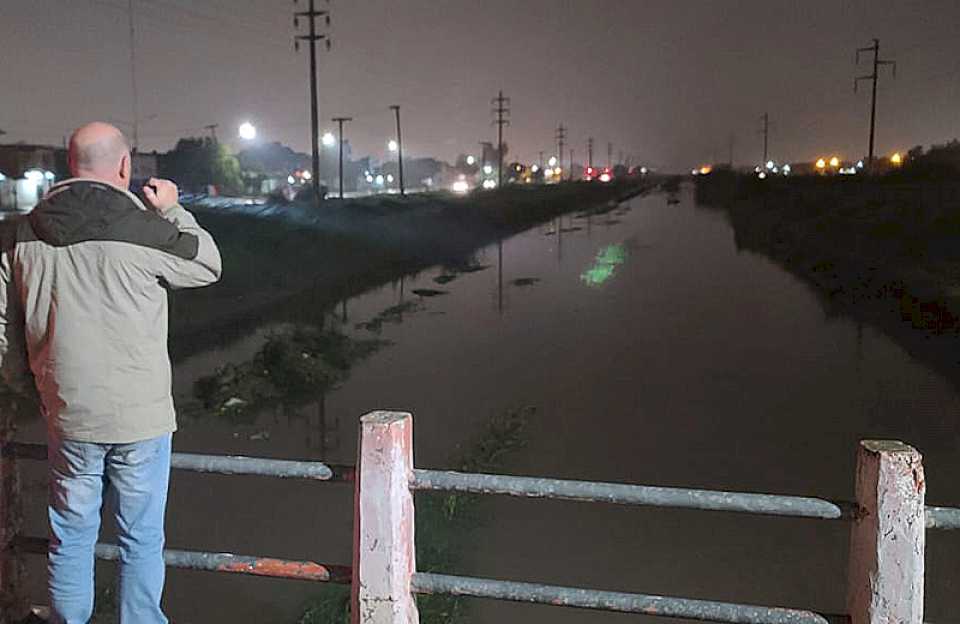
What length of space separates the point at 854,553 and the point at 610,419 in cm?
1267

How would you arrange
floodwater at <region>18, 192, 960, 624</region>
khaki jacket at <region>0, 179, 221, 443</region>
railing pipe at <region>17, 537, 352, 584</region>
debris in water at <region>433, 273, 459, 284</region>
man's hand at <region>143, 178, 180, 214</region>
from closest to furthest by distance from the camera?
khaki jacket at <region>0, 179, 221, 443</region>, man's hand at <region>143, 178, 180, 214</region>, railing pipe at <region>17, 537, 352, 584</region>, floodwater at <region>18, 192, 960, 624</region>, debris in water at <region>433, 273, 459, 284</region>

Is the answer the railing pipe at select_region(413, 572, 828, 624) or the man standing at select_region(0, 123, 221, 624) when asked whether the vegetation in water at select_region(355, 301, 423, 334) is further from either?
the railing pipe at select_region(413, 572, 828, 624)

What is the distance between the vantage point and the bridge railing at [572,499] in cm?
276

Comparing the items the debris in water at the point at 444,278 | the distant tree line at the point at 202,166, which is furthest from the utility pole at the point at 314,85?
the distant tree line at the point at 202,166

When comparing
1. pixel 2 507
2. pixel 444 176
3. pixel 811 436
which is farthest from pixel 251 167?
pixel 2 507

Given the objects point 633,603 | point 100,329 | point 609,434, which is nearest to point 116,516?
point 100,329

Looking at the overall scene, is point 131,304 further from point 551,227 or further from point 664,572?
point 551,227

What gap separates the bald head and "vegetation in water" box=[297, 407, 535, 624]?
3186 mm

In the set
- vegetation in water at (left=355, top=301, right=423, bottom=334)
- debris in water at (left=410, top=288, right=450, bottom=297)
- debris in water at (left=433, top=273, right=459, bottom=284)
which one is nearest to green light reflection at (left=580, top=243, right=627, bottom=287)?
debris in water at (left=433, top=273, right=459, bottom=284)

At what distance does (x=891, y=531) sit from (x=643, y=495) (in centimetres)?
76

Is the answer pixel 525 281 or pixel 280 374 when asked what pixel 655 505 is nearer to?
pixel 280 374

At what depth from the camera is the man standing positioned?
9.63 ft

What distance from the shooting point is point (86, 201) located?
289cm

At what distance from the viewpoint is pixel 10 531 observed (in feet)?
11.7
